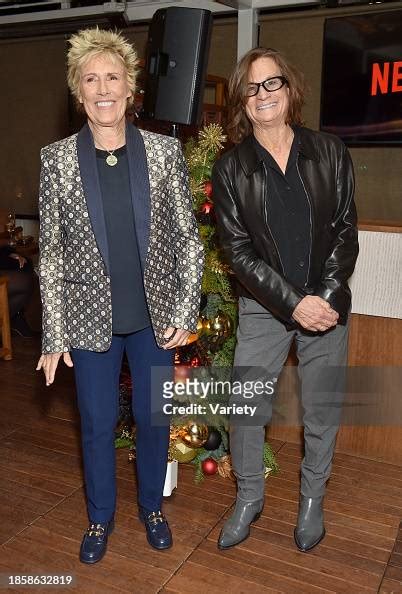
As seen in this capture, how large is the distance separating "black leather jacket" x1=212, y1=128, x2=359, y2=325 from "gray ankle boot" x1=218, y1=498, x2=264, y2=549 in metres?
0.73

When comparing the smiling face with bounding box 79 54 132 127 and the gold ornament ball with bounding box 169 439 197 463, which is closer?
the smiling face with bounding box 79 54 132 127

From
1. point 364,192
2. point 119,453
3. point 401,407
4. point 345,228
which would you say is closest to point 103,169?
point 345,228

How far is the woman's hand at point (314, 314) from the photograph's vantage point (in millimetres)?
2031

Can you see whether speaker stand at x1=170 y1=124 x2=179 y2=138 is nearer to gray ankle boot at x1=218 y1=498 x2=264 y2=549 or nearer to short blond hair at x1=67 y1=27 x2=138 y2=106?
short blond hair at x1=67 y1=27 x2=138 y2=106

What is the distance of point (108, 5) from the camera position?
11.5ft

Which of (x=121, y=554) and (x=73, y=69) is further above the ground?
(x=73, y=69)

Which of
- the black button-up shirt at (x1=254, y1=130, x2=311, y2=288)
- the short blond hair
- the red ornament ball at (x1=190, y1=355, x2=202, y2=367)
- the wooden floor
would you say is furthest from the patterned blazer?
the wooden floor

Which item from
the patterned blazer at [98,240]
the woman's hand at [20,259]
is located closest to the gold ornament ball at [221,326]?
the patterned blazer at [98,240]

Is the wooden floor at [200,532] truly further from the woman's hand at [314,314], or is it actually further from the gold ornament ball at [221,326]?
the woman's hand at [314,314]

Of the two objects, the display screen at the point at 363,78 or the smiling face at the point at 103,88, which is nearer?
the smiling face at the point at 103,88

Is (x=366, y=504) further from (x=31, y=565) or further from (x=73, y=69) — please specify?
(x=73, y=69)

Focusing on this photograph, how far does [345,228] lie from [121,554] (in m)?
1.41

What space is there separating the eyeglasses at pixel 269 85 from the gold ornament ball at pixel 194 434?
143 cm

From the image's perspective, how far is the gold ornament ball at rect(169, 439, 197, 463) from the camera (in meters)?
2.79
